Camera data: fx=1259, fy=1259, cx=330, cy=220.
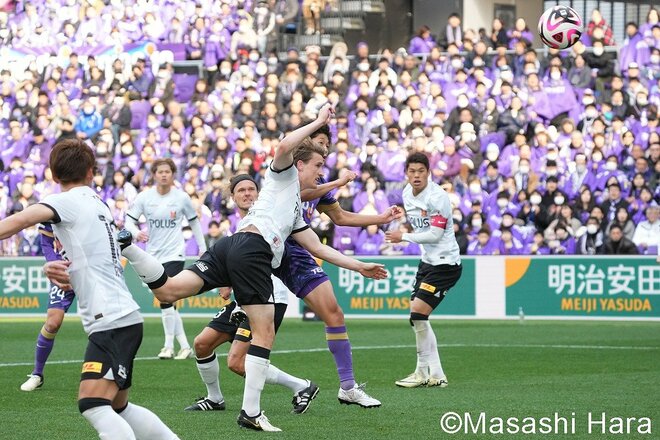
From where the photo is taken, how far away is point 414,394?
11953 mm

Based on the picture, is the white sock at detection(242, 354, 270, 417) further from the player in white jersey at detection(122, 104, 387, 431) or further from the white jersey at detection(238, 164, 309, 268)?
the white jersey at detection(238, 164, 309, 268)

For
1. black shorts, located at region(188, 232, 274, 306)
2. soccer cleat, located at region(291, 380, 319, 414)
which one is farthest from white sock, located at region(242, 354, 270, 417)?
soccer cleat, located at region(291, 380, 319, 414)

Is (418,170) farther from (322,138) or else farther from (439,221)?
(322,138)

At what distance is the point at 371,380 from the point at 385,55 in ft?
57.7

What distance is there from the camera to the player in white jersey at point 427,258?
42.4 feet

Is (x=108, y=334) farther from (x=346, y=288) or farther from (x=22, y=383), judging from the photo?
(x=346, y=288)

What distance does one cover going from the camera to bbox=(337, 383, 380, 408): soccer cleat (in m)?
10.7

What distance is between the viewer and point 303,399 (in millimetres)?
10500

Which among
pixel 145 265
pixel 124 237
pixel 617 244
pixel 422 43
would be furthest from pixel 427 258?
pixel 422 43

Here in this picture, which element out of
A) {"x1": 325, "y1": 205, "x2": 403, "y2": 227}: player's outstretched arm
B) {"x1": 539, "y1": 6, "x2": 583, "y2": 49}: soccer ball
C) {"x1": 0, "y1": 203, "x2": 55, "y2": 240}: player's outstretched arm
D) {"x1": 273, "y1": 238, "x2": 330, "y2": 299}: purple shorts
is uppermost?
{"x1": 539, "y1": 6, "x2": 583, "y2": 49}: soccer ball

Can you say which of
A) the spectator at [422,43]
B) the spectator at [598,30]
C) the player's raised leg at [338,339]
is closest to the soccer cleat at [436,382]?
the player's raised leg at [338,339]

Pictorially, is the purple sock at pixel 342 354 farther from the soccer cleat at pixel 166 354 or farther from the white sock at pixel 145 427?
the soccer cleat at pixel 166 354

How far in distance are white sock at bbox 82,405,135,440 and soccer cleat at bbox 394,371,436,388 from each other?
6.01 metres

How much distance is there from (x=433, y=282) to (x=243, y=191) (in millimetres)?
3393
